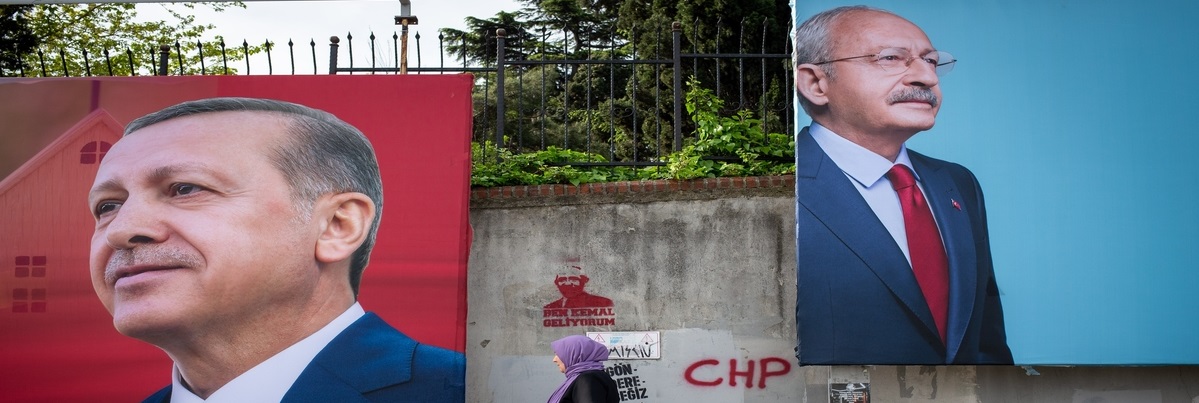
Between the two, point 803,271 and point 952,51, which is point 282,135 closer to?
point 803,271

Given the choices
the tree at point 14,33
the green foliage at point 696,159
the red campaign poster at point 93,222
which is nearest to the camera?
the red campaign poster at point 93,222

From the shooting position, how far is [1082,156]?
24.3ft

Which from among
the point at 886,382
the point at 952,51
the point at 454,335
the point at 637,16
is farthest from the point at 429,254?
the point at 637,16

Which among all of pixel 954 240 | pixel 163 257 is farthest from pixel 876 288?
pixel 163 257

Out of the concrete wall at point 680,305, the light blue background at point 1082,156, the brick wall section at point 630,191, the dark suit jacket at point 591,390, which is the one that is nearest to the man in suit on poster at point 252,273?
the concrete wall at point 680,305

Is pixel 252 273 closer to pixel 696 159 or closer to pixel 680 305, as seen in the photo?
pixel 680 305

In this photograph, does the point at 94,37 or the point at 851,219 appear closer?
the point at 851,219

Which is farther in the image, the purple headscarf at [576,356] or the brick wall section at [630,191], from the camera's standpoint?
the brick wall section at [630,191]

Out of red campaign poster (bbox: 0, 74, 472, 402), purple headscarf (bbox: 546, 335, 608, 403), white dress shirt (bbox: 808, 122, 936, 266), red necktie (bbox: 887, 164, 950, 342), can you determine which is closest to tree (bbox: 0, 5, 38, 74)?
red campaign poster (bbox: 0, 74, 472, 402)

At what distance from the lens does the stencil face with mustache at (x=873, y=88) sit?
297 inches

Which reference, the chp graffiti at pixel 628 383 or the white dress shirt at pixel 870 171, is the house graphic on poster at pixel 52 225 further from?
the white dress shirt at pixel 870 171

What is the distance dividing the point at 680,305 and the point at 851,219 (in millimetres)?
1333

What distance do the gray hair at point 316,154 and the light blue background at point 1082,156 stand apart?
308cm

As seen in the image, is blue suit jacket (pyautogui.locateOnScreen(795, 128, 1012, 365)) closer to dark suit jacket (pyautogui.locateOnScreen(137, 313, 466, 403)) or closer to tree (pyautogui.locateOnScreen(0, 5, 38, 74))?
dark suit jacket (pyautogui.locateOnScreen(137, 313, 466, 403))
